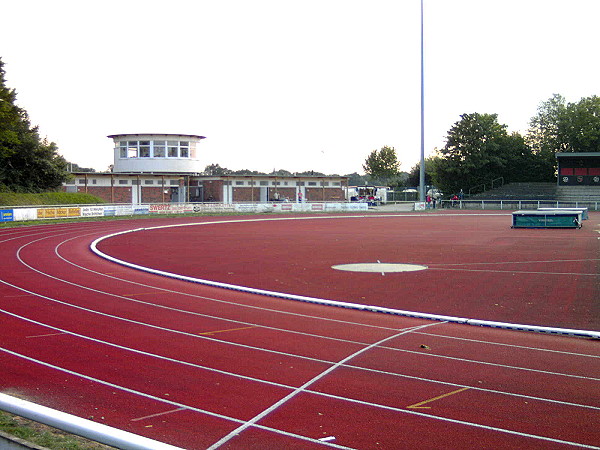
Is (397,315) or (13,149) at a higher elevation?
(13,149)

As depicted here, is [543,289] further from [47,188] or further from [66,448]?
[47,188]

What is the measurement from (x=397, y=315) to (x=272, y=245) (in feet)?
52.5

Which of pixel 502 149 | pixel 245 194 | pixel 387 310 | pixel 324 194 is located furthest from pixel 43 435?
pixel 502 149

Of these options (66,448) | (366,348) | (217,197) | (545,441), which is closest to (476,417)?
(545,441)

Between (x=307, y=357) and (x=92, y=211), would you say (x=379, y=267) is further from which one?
(x=92, y=211)

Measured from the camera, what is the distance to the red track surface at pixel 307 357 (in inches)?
253

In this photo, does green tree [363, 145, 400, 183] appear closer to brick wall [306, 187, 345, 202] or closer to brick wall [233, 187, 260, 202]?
brick wall [306, 187, 345, 202]

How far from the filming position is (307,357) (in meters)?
9.13

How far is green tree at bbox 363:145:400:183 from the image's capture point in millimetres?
116688

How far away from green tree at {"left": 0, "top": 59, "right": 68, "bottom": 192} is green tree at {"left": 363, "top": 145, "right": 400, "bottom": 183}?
69.5 m

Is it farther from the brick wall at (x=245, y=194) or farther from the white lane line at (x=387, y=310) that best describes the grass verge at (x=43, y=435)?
the brick wall at (x=245, y=194)

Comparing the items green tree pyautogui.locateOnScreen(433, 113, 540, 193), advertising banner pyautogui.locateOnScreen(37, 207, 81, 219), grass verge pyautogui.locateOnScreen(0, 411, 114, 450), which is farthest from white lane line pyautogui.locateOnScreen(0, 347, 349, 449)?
green tree pyautogui.locateOnScreen(433, 113, 540, 193)

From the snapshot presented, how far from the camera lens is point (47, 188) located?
5425 centimetres

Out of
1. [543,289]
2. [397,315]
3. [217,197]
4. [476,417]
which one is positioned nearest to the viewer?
[476,417]
